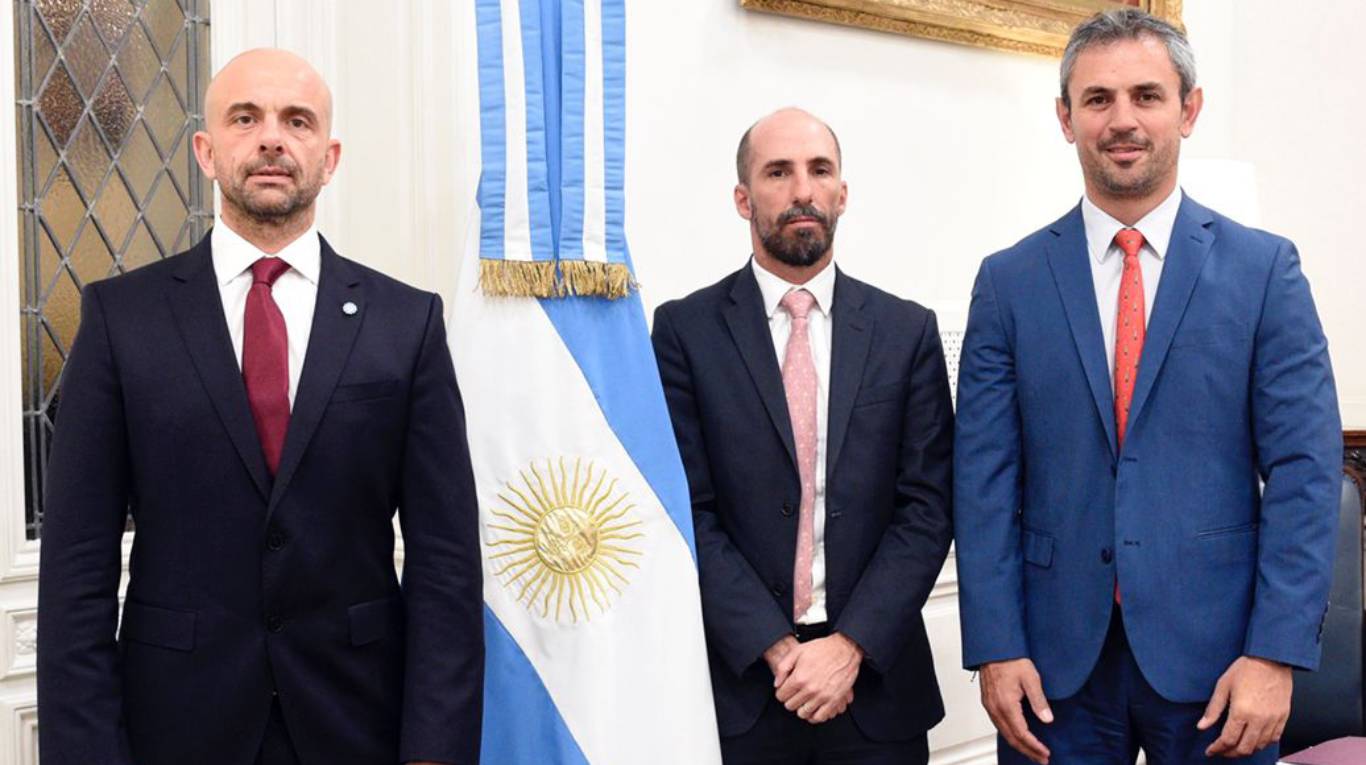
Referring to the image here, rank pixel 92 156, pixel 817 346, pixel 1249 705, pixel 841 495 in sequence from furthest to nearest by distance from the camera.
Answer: pixel 92 156 < pixel 817 346 < pixel 841 495 < pixel 1249 705

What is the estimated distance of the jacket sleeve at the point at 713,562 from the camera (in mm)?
2312

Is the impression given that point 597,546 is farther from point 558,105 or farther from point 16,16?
point 16,16

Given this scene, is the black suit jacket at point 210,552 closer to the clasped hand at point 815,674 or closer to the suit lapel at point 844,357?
the clasped hand at point 815,674

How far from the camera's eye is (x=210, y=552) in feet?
6.04

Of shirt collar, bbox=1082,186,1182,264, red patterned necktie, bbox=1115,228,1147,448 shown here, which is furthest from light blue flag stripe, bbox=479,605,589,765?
shirt collar, bbox=1082,186,1182,264

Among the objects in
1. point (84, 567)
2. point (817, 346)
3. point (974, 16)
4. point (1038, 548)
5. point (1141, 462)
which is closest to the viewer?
point (84, 567)

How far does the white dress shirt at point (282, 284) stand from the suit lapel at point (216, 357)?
0.07 ft

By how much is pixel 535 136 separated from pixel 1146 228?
3.43ft

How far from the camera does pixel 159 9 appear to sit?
8.92 feet

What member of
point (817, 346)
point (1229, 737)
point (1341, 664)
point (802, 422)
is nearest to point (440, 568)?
point (802, 422)

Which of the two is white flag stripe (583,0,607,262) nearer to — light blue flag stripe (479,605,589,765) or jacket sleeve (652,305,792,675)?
jacket sleeve (652,305,792,675)

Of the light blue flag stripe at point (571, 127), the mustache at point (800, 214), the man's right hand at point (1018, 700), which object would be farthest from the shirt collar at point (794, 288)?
the man's right hand at point (1018, 700)

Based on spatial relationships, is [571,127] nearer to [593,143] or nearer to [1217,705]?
[593,143]

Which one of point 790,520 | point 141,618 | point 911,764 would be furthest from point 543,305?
point 911,764
